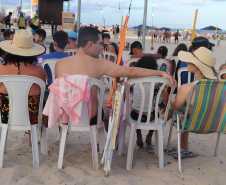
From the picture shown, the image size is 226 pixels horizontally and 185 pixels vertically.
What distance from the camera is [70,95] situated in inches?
105

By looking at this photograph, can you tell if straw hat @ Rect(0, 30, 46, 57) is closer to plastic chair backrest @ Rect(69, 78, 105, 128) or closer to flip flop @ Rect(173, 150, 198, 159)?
plastic chair backrest @ Rect(69, 78, 105, 128)

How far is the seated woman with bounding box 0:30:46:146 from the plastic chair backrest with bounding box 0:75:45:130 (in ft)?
0.24

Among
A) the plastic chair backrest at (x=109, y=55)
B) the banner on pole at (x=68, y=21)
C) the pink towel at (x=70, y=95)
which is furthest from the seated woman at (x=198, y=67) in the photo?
the banner on pole at (x=68, y=21)

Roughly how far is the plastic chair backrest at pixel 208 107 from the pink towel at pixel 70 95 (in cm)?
103

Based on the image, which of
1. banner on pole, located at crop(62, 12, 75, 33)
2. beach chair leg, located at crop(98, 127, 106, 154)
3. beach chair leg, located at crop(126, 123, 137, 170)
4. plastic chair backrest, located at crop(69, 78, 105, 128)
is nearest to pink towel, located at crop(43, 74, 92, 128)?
plastic chair backrest, located at crop(69, 78, 105, 128)

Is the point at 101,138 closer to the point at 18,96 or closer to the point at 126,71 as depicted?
the point at 126,71

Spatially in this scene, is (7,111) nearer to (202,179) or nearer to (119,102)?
(119,102)

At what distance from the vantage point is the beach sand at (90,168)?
264 centimetres

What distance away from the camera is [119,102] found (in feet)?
8.47

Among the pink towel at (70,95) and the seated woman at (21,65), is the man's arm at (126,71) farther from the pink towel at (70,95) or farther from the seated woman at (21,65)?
the seated woman at (21,65)

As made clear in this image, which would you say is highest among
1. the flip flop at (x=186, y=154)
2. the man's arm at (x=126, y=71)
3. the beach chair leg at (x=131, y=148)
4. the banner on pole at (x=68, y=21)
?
the banner on pole at (x=68, y=21)

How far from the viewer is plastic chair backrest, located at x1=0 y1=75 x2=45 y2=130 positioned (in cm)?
269

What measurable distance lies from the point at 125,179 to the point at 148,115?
697 millimetres

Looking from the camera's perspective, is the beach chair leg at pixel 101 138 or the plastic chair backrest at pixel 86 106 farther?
the beach chair leg at pixel 101 138
